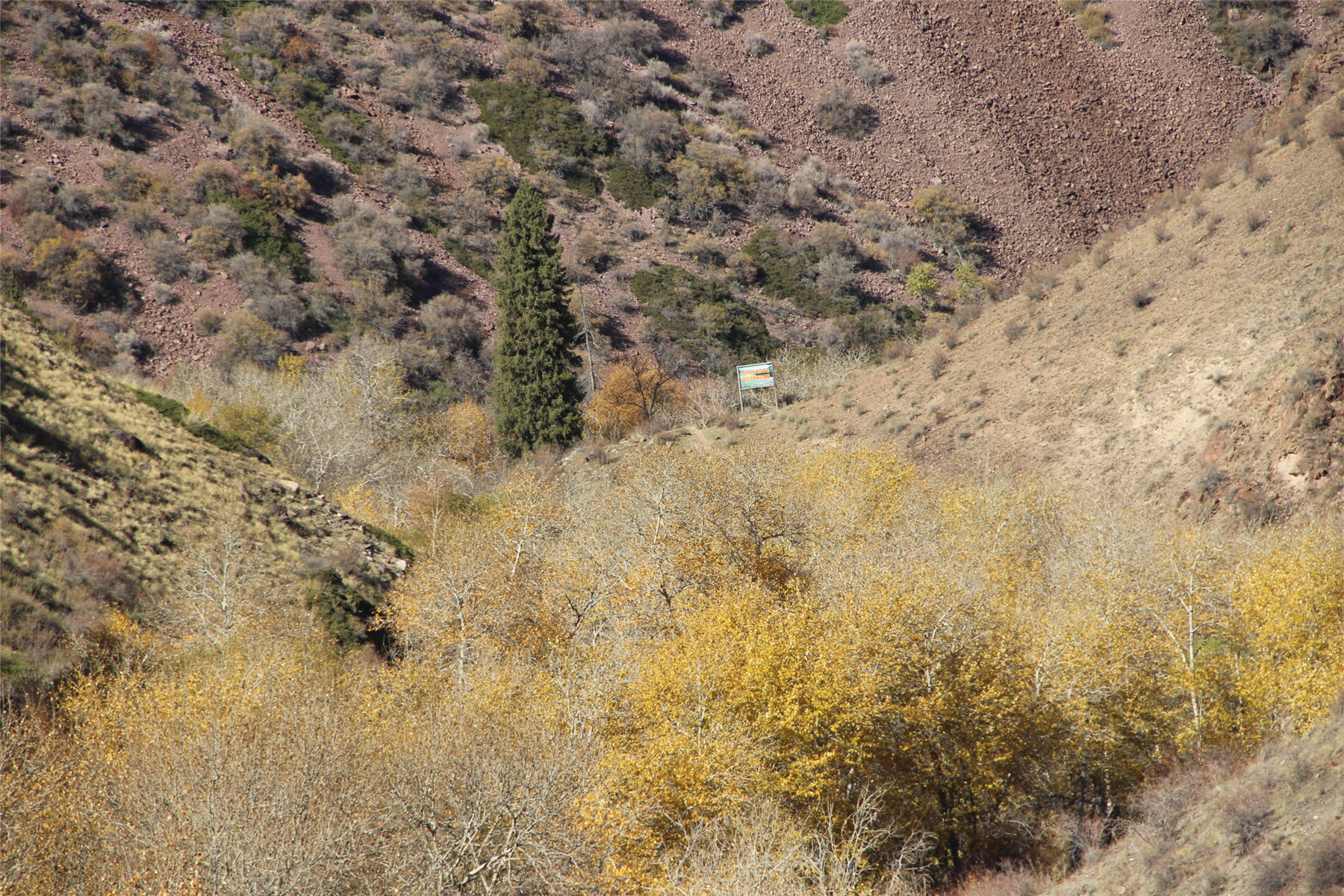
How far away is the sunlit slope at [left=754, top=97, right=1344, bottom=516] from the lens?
25766 mm

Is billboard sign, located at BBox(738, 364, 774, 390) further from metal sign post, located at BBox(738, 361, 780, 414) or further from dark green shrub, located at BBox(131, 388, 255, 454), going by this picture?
dark green shrub, located at BBox(131, 388, 255, 454)

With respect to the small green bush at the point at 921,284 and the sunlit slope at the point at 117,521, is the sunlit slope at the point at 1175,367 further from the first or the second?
the small green bush at the point at 921,284

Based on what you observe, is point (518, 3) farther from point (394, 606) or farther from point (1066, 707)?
point (1066, 707)

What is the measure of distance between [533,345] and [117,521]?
2586cm

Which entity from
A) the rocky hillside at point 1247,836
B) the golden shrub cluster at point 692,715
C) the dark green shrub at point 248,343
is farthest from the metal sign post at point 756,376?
the dark green shrub at point 248,343

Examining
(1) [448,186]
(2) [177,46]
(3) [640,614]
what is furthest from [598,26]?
(3) [640,614]

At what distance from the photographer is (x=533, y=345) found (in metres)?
46.1

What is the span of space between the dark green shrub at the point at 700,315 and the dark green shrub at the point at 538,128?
39.2 feet

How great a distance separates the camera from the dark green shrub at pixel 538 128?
241 ft

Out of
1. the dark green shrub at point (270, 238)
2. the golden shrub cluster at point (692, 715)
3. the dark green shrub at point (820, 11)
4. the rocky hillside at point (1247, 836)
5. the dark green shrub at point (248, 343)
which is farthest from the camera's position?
the dark green shrub at point (820, 11)

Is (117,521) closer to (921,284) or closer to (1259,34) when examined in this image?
(921,284)

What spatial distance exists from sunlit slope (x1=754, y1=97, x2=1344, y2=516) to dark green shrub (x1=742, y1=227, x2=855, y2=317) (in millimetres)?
26267

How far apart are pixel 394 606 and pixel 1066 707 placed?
16.0m

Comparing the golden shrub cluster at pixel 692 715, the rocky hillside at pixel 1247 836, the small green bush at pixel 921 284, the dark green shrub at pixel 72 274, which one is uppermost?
the rocky hillside at pixel 1247 836
